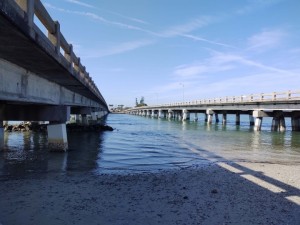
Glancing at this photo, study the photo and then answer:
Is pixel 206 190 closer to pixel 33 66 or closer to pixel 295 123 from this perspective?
pixel 33 66

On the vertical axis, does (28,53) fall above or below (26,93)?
above

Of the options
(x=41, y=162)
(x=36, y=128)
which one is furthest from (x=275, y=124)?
(x=41, y=162)

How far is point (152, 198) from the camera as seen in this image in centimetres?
893

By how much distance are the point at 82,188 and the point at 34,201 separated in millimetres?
1721

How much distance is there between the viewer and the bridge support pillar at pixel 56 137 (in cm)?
1764

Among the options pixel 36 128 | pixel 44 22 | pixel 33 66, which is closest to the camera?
pixel 44 22

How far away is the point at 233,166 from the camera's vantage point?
→ 14703 millimetres

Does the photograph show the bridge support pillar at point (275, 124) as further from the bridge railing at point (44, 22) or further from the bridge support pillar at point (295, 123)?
the bridge railing at point (44, 22)

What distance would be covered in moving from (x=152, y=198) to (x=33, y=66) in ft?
19.6

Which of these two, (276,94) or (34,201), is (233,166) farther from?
(276,94)

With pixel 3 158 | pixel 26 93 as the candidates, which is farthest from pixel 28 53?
pixel 3 158

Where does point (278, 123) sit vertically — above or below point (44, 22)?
below

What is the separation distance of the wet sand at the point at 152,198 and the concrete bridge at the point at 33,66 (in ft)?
10.1

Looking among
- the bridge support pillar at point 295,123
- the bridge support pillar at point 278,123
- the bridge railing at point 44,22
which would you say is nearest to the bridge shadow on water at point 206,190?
the bridge railing at point 44,22
